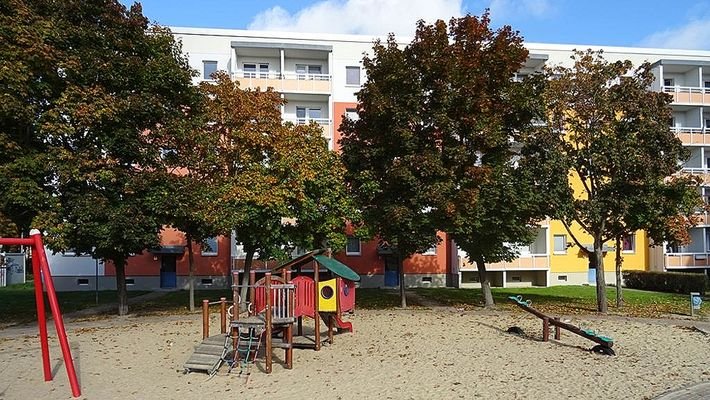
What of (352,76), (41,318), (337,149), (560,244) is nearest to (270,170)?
(41,318)

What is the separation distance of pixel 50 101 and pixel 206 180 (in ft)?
18.8

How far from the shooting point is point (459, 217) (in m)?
20.0

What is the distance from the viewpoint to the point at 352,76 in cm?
3988

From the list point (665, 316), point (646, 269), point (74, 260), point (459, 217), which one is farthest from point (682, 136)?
point (74, 260)

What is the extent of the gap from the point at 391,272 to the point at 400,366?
27440 millimetres

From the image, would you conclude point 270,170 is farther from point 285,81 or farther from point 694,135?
point 694,135

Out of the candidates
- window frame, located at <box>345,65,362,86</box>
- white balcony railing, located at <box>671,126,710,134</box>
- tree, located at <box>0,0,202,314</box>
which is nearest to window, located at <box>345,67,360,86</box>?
window frame, located at <box>345,65,362,86</box>

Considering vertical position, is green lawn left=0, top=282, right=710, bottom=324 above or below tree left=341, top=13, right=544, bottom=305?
below

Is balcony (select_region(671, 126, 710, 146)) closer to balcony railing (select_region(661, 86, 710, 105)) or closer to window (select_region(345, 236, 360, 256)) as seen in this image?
balcony railing (select_region(661, 86, 710, 105))

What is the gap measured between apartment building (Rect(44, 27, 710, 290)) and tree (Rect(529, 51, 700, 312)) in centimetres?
1573

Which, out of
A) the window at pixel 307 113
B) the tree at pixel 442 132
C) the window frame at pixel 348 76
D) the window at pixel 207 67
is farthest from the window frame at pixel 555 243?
the window at pixel 207 67

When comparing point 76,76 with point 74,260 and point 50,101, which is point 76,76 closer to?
point 50,101

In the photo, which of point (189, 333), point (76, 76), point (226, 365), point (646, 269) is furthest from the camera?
point (646, 269)

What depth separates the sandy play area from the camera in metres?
9.91
